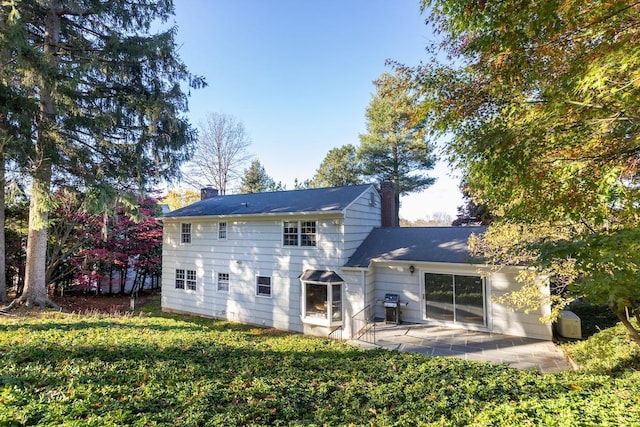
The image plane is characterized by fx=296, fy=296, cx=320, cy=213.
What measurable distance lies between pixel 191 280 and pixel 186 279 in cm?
28

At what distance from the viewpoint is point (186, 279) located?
13734 millimetres

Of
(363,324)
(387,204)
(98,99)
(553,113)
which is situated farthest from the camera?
(387,204)

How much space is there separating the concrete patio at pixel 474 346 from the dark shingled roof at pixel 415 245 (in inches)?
87.6

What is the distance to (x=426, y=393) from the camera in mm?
3764

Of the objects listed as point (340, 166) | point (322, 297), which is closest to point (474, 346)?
point (322, 297)

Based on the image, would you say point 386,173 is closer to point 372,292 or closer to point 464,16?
point 372,292

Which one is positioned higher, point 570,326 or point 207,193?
point 207,193

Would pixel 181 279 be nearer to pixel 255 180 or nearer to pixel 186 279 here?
pixel 186 279

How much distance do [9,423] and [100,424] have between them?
0.76m

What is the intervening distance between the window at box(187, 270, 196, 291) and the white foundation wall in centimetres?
820

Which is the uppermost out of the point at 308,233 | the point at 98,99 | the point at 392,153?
the point at 392,153

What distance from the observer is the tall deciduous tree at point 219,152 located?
75.6 feet

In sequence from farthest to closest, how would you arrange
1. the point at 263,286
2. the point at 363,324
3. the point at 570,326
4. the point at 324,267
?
the point at 263,286, the point at 324,267, the point at 363,324, the point at 570,326

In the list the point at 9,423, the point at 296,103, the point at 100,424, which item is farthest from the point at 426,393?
the point at 296,103
